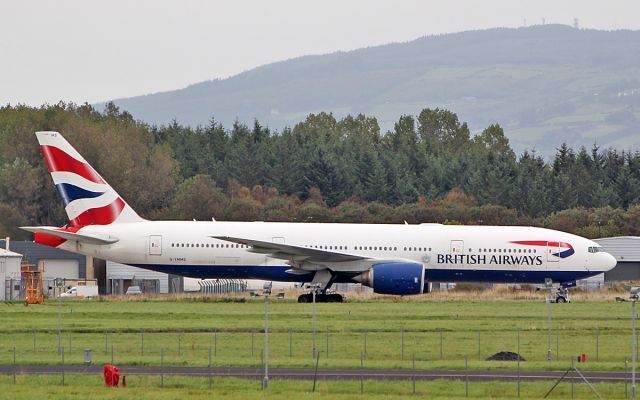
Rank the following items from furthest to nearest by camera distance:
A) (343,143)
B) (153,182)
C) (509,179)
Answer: (343,143)
(509,179)
(153,182)

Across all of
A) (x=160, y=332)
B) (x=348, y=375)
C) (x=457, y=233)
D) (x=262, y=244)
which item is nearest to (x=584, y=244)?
(x=457, y=233)

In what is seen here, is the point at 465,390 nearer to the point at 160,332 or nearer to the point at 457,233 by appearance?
the point at 160,332

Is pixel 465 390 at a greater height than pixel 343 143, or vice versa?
pixel 343 143

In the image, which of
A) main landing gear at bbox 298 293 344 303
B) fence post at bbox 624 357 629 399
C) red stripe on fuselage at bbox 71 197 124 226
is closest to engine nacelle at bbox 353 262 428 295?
main landing gear at bbox 298 293 344 303

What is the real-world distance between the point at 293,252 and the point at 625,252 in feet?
99.4

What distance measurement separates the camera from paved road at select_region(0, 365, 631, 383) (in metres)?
34.7

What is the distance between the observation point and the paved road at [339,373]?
3472cm

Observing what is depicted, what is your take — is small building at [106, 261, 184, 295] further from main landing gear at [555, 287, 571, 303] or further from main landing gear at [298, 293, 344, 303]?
main landing gear at [555, 287, 571, 303]

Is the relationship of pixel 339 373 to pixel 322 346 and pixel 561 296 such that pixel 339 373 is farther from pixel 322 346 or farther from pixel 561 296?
pixel 561 296

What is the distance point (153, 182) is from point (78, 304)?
150 feet

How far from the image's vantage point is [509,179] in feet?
416

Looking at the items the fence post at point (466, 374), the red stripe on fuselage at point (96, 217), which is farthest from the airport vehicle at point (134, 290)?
the fence post at point (466, 374)

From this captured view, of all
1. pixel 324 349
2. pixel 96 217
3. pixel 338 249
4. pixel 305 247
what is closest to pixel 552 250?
pixel 338 249

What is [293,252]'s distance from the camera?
5966cm
